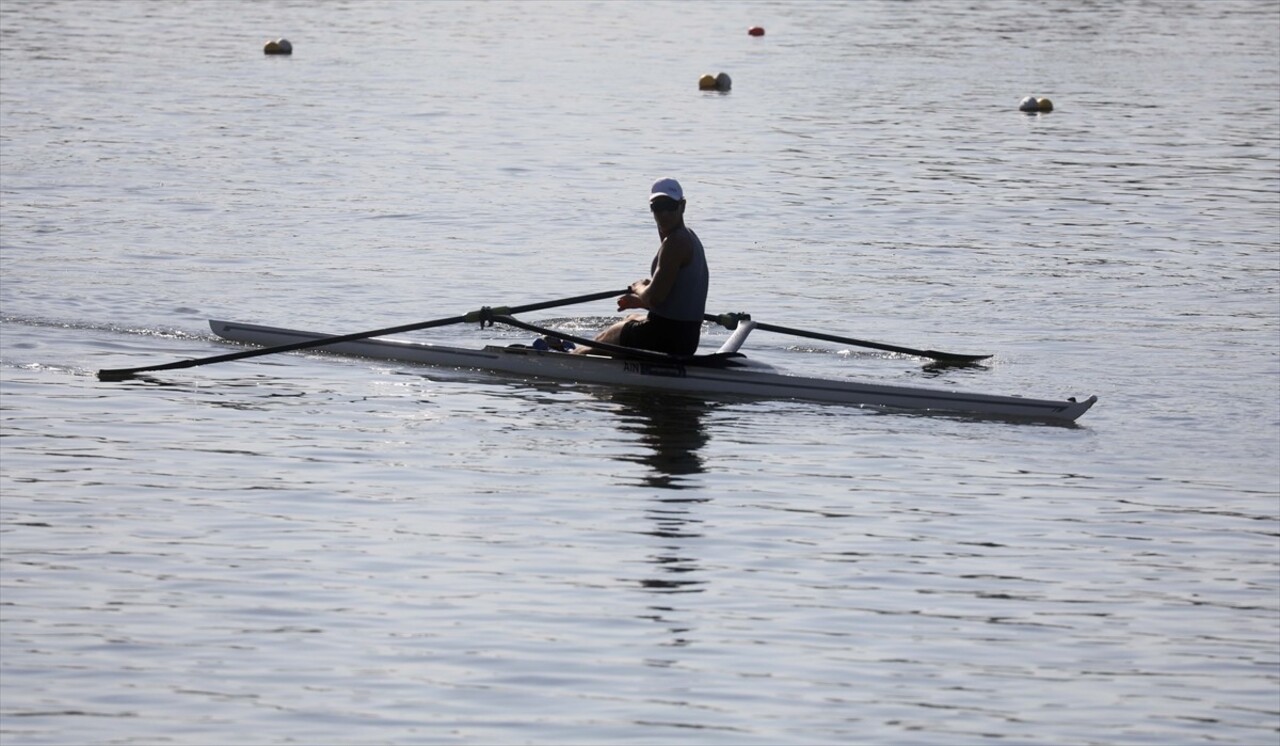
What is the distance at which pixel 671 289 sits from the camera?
49.7 feet

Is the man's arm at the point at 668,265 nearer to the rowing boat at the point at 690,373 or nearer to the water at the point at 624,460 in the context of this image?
the rowing boat at the point at 690,373

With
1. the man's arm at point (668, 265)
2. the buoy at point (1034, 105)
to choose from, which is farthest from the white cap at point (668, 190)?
the buoy at point (1034, 105)

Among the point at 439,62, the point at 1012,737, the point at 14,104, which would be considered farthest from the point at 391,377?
the point at 439,62

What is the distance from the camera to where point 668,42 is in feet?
169

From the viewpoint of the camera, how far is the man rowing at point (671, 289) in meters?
15.0

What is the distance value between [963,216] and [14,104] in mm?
16860

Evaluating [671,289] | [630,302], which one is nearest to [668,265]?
[671,289]

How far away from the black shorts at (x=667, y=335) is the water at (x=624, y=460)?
629 mm

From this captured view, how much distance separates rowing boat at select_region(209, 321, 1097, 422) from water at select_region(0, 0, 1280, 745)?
0.17 meters

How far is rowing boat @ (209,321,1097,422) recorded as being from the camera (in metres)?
14.4

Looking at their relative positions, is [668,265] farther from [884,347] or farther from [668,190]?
[884,347]

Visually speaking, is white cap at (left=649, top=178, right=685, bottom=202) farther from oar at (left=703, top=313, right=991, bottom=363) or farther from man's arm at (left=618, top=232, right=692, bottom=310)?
oar at (left=703, top=313, right=991, bottom=363)

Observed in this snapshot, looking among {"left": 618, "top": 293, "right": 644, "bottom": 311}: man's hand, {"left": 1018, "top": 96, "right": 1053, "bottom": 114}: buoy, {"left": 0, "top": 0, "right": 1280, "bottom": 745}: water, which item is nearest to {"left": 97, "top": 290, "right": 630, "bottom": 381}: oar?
{"left": 618, "top": 293, "right": 644, "bottom": 311}: man's hand

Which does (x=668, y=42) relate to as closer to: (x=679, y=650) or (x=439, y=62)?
(x=439, y=62)
